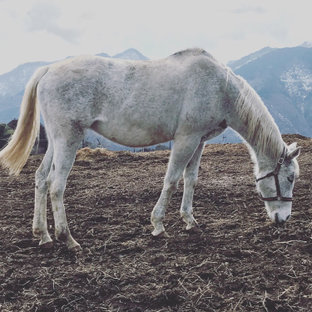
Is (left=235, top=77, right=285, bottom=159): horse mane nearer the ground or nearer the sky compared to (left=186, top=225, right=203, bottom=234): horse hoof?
nearer the sky

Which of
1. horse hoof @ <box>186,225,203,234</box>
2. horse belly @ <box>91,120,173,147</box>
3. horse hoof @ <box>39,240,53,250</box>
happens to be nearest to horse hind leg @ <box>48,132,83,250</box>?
horse hoof @ <box>39,240,53,250</box>

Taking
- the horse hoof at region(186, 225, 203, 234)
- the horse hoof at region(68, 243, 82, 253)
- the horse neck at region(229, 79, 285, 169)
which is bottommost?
the horse hoof at region(186, 225, 203, 234)

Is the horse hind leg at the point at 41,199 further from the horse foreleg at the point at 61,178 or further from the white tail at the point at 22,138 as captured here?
the white tail at the point at 22,138

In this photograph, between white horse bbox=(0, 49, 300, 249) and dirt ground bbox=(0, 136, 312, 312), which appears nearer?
dirt ground bbox=(0, 136, 312, 312)

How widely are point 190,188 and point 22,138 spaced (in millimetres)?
2427

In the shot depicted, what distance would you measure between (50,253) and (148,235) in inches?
49.5

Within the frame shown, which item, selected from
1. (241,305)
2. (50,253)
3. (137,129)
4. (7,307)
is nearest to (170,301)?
(241,305)

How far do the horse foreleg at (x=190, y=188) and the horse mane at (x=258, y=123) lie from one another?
73 centimetres

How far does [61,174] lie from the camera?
4.12 meters

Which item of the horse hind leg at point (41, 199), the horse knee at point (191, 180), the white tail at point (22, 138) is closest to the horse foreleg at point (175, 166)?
the horse knee at point (191, 180)

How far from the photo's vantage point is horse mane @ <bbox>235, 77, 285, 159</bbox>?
4.53 meters

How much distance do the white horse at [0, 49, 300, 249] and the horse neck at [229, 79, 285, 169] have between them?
1 cm

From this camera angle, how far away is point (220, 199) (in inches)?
248

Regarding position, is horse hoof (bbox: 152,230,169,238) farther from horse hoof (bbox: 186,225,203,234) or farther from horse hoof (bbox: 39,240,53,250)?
horse hoof (bbox: 39,240,53,250)
